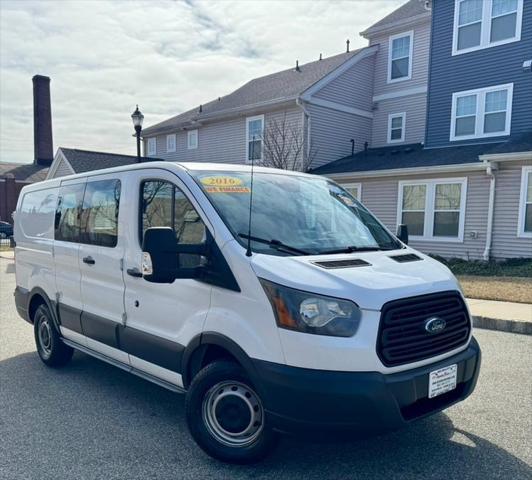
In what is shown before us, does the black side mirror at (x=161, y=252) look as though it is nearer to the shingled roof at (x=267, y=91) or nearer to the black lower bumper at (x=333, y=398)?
the black lower bumper at (x=333, y=398)

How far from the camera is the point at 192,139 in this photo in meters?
22.9

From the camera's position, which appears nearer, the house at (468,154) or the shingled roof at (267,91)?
the house at (468,154)

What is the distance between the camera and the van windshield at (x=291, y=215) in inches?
130

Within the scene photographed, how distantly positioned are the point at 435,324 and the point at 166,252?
71.8 inches

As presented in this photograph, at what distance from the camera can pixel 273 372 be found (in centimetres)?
278

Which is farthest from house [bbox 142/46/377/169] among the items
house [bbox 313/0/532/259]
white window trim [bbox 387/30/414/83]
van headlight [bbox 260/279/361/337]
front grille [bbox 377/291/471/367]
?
van headlight [bbox 260/279/361/337]

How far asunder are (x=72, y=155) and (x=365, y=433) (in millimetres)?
21926

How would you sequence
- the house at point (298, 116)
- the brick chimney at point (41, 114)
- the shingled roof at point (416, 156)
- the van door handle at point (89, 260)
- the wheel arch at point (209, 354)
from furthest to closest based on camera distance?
1. the brick chimney at point (41, 114)
2. the house at point (298, 116)
3. the shingled roof at point (416, 156)
4. the van door handle at point (89, 260)
5. the wheel arch at point (209, 354)

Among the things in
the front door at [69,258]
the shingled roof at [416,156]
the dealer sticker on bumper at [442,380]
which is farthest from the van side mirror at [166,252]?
the shingled roof at [416,156]

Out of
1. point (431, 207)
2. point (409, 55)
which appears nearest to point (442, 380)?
point (431, 207)

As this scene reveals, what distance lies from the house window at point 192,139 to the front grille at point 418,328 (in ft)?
67.7

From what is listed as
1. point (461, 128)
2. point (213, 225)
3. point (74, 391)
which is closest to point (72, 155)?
point (461, 128)

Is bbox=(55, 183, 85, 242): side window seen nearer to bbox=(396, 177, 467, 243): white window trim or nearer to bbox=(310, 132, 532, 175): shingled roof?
bbox=(310, 132, 532, 175): shingled roof

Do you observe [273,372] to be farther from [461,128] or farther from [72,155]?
[72,155]
